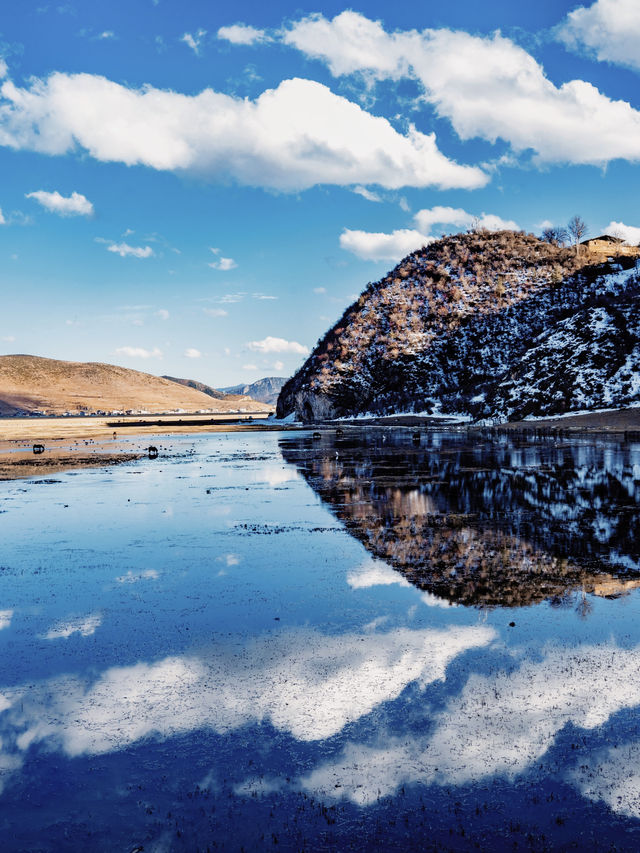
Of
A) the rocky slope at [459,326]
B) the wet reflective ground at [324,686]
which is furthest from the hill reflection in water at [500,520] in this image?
the rocky slope at [459,326]

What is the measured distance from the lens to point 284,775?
581cm

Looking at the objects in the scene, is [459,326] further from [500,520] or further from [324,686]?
[324,686]

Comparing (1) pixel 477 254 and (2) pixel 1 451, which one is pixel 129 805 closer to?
(2) pixel 1 451

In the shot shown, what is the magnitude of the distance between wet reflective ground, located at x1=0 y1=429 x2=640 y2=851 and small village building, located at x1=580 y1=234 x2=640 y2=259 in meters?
139

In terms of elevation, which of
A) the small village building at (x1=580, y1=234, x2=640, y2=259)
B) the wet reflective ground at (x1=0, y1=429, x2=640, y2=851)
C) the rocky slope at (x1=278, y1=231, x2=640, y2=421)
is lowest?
the wet reflective ground at (x1=0, y1=429, x2=640, y2=851)

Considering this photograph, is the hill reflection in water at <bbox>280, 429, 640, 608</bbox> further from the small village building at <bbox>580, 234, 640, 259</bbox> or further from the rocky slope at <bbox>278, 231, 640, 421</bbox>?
the small village building at <bbox>580, 234, 640, 259</bbox>

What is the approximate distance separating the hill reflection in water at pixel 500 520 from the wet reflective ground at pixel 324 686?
0.11 m

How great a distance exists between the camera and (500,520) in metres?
17.8

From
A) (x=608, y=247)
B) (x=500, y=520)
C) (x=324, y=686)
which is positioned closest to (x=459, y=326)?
(x=608, y=247)

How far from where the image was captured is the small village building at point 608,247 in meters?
138

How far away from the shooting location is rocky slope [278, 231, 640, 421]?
333 ft

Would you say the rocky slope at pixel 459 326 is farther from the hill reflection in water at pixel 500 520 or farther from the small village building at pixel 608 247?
the hill reflection in water at pixel 500 520

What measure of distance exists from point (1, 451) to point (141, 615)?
167 ft

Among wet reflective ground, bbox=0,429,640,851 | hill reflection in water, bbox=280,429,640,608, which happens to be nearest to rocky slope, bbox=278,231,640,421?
hill reflection in water, bbox=280,429,640,608
